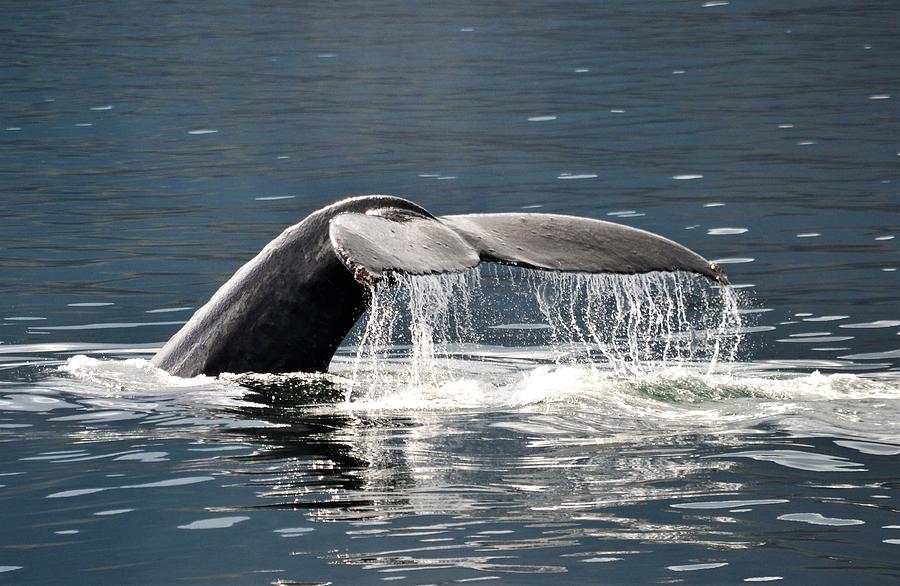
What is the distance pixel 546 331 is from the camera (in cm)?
1206

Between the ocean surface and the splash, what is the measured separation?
5 cm

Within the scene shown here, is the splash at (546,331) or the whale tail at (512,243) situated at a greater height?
the whale tail at (512,243)

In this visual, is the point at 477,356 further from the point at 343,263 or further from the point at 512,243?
the point at 343,263

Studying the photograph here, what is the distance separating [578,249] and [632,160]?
1393cm

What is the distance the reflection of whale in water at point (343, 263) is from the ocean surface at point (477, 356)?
0.22 metres

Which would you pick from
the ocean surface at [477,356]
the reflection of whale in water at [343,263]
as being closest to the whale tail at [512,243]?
the reflection of whale in water at [343,263]

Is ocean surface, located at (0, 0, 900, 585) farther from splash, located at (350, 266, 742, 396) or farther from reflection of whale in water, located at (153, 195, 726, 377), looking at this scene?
reflection of whale in water, located at (153, 195, 726, 377)

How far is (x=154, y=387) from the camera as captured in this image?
9.42 metres

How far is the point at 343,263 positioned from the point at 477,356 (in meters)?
3.69

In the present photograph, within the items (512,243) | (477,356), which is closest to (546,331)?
(477,356)

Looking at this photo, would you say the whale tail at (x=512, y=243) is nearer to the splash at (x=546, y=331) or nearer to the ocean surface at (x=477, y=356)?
the splash at (x=546, y=331)

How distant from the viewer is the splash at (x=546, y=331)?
9.95 m

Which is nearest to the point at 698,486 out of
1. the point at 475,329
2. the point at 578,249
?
the point at 578,249

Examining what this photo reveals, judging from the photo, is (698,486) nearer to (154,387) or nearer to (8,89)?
(154,387)
